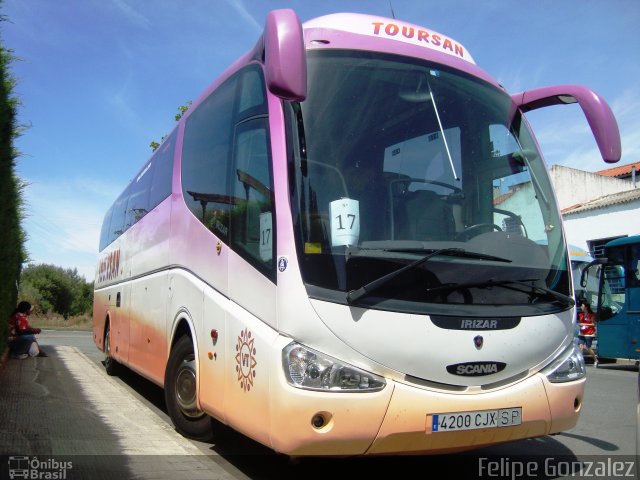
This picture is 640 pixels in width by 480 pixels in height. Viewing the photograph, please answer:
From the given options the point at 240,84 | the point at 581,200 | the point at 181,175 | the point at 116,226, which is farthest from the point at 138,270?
the point at 581,200

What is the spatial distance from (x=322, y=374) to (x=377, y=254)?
0.84m

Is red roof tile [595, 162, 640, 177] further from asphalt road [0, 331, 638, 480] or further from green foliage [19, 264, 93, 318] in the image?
green foliage [19, 264, 93, 318]

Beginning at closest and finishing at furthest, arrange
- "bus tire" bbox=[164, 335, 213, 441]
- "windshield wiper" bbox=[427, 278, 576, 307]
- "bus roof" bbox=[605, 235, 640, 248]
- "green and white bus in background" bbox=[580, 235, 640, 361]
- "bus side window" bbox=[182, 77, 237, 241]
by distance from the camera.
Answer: "windshield wiper" bbox=[427, 278, 576, 307] < "bus side window" bbox=[182, 77, 237, 241] < "bus tire" bbox=[164, 335, 213, 441] < "green and white bus in background" bbox=[580, 235, 640, 361] < "bus roof" bbox=[605, 235, 640, 248]

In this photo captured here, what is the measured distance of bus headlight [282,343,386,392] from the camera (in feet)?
11.6

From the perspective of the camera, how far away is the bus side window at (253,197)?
4.04 m

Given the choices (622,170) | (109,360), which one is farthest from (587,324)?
(622,170)

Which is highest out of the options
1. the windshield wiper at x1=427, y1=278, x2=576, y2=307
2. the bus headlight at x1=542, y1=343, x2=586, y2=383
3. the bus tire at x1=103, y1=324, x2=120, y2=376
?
the windshield wiper at x1=427, y1=278, x2=576, y2=307

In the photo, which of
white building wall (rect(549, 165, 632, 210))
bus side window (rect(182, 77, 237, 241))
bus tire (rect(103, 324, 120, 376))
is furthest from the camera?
white building wall (rect(549, 165, 632, 210))

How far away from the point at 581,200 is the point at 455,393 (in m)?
31.1

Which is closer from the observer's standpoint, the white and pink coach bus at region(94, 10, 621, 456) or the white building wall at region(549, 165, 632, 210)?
the white and pink coach bus at region(94, 10, 621, 456)

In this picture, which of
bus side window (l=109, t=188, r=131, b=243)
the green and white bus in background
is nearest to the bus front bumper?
bus side window (l=109, t=188, r=131, b=243)

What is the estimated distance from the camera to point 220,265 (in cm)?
480
